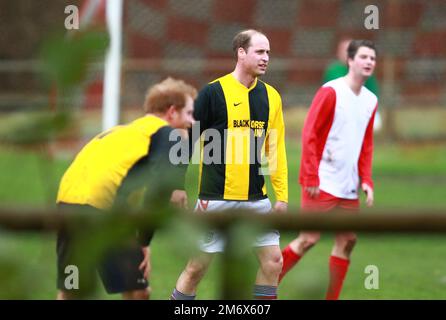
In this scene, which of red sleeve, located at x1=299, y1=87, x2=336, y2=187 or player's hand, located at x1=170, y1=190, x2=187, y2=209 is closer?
player's hand, located at x1=170, y1=190, x2=187, y2=209

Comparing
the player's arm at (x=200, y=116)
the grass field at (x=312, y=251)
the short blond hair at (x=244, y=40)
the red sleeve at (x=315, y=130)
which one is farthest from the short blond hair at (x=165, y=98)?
the red sleeve at (x=315, y=130)

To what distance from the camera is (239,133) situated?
5352 millimetres

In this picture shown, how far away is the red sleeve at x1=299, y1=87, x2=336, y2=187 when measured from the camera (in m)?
6.09

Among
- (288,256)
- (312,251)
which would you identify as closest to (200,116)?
(288,256)

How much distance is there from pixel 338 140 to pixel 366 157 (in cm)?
25

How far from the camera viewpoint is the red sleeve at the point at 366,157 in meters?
6.38

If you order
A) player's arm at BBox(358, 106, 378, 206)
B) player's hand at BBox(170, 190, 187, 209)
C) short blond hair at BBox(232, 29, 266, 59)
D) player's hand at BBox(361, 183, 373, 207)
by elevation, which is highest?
short blond hair at BBox(232, 29, 266, 59)

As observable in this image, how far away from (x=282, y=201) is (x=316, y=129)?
2.78ft

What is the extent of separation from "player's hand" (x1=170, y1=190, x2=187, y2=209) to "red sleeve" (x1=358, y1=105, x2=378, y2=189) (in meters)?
5.19

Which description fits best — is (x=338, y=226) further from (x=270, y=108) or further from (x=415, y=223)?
(x=270, y=108)

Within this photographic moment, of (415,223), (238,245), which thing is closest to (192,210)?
(238,245)

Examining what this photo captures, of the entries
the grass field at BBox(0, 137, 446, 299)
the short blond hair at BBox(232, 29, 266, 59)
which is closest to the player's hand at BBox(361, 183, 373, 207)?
the grass field at BBox(0, 137, 446, 299)

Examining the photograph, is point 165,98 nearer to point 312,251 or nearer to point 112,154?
point 112,154

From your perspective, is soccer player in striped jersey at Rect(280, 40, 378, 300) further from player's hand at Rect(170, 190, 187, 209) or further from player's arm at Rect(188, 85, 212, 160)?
player's hand at Rect(170, 190, 187, 209)
